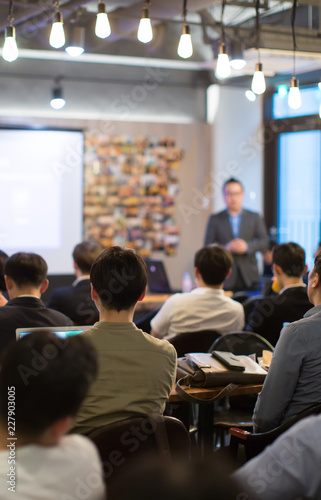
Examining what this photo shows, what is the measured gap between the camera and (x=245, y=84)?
7.71 metres

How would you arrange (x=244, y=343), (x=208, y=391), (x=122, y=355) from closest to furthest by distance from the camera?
1. (x=122, y=355)
2. (x=208, y=391)
3. (x=244, y=343)

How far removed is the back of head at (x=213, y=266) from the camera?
360cm

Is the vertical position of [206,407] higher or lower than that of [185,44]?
lower

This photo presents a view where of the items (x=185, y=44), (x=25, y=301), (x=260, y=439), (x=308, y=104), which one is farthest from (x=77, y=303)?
(x=308, y=104)

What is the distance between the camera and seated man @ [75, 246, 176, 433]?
1989 millimetres

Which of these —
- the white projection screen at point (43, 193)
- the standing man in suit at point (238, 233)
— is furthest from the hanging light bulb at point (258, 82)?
the white projection screen at point (43, 193)

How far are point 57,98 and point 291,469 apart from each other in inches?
216

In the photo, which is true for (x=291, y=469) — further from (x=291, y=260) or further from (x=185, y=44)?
(x=185, y=44)

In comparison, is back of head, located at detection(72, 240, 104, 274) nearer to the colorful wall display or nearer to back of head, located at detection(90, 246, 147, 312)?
back of head, located at detection(90, 246, 147, 312)

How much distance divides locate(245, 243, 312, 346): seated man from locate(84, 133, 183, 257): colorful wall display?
12.4 ft

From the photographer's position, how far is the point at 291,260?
3543mm

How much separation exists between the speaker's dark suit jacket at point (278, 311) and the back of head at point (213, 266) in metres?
0.29


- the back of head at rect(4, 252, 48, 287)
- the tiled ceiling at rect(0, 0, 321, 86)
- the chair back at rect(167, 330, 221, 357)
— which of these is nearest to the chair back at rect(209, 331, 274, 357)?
the chair back at rect(167, 330, 221, 357)

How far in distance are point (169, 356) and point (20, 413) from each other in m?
0.95
